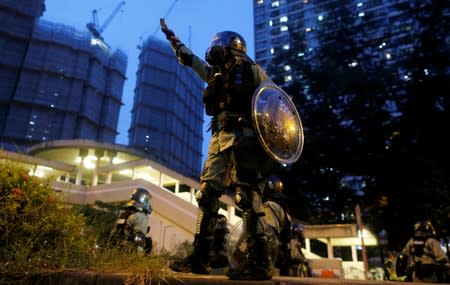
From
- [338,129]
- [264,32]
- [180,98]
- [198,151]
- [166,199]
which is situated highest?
[264,32]

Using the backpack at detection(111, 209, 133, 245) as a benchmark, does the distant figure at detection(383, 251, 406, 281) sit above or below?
below

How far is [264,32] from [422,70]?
159ft

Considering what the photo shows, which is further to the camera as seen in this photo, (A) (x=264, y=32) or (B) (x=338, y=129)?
(A) (x=264, y=32)

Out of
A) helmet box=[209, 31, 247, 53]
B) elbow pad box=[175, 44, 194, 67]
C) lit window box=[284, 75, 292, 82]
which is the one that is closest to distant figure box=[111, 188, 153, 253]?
elbow pad box=[175, 44, 194, 67]

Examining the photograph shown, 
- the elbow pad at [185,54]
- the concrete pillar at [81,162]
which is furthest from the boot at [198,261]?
the concrete pillar at [81,162]

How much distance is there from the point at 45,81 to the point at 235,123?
51.7m

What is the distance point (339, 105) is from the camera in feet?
96.5

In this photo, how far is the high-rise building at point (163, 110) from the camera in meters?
59.4

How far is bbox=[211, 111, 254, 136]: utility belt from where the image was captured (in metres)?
3.18

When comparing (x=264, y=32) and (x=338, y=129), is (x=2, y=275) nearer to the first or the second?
(x=338, y=129)

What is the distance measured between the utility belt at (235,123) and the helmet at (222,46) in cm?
53

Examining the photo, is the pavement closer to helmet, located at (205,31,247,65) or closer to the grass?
the grass

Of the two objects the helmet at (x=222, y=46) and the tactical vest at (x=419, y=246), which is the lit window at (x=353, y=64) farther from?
the helmet at (x=222, y=46)

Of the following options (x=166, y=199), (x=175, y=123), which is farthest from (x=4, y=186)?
(x=175, y=123)
